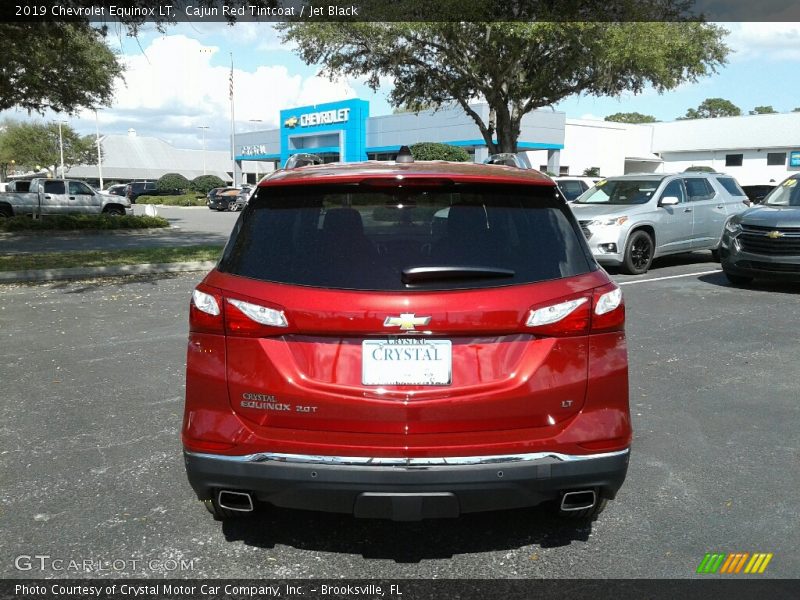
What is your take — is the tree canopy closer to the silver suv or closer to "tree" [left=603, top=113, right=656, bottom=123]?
the silver suv

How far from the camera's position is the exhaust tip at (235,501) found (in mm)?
2975

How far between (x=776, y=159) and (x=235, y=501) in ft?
184

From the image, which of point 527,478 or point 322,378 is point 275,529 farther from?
point 527,478

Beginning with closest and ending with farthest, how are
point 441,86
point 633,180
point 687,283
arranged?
1. point 687,283
2. point 633,180
3. point 441,86

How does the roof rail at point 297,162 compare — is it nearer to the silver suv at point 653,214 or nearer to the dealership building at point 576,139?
the silver suv at point 653,214

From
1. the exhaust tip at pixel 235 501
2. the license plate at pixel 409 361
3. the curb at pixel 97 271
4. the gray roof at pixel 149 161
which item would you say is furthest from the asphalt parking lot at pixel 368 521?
the gray roof at pixel 149 161

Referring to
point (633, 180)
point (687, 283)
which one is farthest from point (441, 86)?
point (687, 283)

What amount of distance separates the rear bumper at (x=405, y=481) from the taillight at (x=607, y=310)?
548 millimetres

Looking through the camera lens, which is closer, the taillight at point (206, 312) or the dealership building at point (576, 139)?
the taillight at point (206, 312)

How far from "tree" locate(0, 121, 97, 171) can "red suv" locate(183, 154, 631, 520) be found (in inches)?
3282

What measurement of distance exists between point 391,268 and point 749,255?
930 centimetres

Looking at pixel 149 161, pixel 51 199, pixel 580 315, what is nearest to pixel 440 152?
pixel 51 199

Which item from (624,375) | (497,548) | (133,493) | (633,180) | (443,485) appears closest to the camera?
(443,485)

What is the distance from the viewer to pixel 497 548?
133 inches
